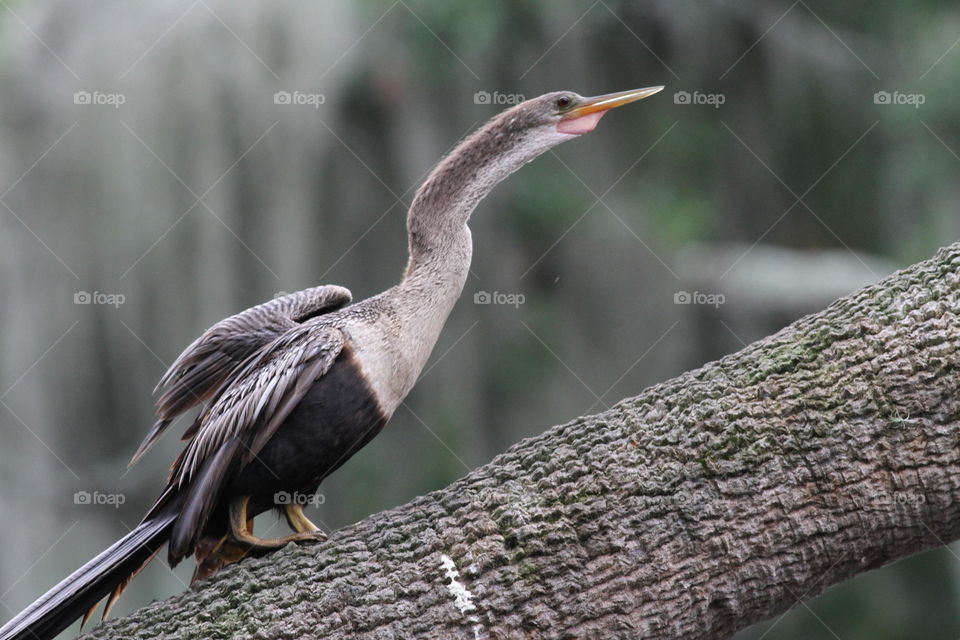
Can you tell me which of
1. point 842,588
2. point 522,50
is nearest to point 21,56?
point 522,50

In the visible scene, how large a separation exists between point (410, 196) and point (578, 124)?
158 inches

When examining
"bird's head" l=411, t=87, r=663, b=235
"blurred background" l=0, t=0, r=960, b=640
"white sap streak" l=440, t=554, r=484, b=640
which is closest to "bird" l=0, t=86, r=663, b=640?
"bird's head" l=411, t=87, r=663, b=235

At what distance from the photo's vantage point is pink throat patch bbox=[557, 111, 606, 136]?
3580 mm

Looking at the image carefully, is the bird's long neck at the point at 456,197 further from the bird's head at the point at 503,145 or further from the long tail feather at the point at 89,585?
the long tail feather at the point at 89,585

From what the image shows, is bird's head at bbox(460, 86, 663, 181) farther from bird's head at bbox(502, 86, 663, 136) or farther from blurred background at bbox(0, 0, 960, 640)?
blurred background at bbox(0, 0, 960, 640)

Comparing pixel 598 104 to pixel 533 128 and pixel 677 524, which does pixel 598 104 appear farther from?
pixel 677 524

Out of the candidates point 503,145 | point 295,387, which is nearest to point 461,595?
point 295,387

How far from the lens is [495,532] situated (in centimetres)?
248

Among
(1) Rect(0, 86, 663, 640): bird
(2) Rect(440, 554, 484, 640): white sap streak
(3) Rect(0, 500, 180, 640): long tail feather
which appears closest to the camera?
(2) Rect(440, 554, 484, 640): white sap streak

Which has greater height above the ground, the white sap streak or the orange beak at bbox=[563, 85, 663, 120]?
the orange beak at bbox=[563, 85, 663, 120]

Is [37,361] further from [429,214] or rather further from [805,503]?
[805,503]

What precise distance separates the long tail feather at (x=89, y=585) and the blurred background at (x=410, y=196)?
399cm

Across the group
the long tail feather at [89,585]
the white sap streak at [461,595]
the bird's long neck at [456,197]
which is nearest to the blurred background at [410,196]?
the bird's long neck at [456,197]

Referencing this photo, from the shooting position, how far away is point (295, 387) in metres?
3.10
